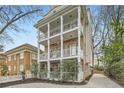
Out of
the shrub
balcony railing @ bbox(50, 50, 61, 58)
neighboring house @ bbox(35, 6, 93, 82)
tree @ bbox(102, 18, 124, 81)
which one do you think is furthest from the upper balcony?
tree @ bbox(102, 18, 124, 81)

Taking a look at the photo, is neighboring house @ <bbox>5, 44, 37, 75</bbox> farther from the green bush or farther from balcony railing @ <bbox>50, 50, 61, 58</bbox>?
the green bush

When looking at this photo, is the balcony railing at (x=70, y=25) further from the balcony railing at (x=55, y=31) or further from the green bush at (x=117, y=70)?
the green bush at (x=117, y=70)

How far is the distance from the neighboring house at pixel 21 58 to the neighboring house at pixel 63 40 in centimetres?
14

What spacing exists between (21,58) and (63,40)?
77cm

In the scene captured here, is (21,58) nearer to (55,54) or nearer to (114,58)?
(55,54)

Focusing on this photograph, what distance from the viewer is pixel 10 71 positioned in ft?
10.2

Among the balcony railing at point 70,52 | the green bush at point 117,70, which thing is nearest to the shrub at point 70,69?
the balcony railing at point 70,52

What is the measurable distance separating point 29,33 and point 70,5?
83 centimetres

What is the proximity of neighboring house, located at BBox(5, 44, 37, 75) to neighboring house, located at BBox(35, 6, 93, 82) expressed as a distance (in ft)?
0.45

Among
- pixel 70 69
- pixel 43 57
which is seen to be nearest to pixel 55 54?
pixel 43 57

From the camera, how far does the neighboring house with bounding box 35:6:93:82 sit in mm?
3238
